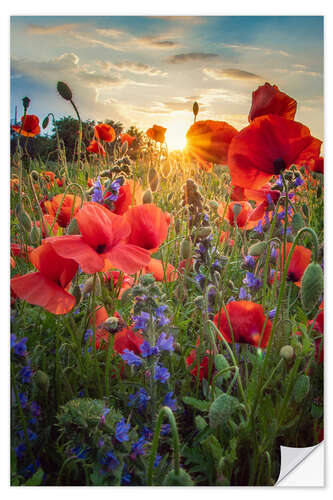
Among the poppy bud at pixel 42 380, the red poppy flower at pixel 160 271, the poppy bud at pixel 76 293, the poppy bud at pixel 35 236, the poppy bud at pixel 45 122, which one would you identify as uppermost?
the poppy bud at pixel 45 122

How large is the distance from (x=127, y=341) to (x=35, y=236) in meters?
0.40

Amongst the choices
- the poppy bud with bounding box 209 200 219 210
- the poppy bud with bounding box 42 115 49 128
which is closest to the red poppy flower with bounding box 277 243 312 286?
the poppy bud with bounding box 209 200 219 210

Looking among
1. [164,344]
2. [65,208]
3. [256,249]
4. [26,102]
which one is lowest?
[164,344]

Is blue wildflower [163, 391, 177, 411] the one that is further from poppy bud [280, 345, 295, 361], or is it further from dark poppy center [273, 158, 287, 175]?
dark poppy center [273, 158, 287, 175]

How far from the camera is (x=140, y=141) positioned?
5.17 ft

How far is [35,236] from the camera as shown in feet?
4.41

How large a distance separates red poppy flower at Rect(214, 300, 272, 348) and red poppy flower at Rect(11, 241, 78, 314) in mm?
413

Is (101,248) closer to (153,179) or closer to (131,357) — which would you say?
(131,357)

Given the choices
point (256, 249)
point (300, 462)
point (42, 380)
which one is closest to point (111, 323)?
point (42, 380)

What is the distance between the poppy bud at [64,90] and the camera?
1.47 metres

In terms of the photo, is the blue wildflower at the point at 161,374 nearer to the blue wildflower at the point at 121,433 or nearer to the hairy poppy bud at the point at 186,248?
the blue wildflower at the point at 121,433

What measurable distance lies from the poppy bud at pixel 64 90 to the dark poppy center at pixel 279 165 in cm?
69

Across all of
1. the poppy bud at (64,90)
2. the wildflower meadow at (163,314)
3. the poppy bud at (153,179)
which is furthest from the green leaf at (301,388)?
the poppy bud at (64,90)
